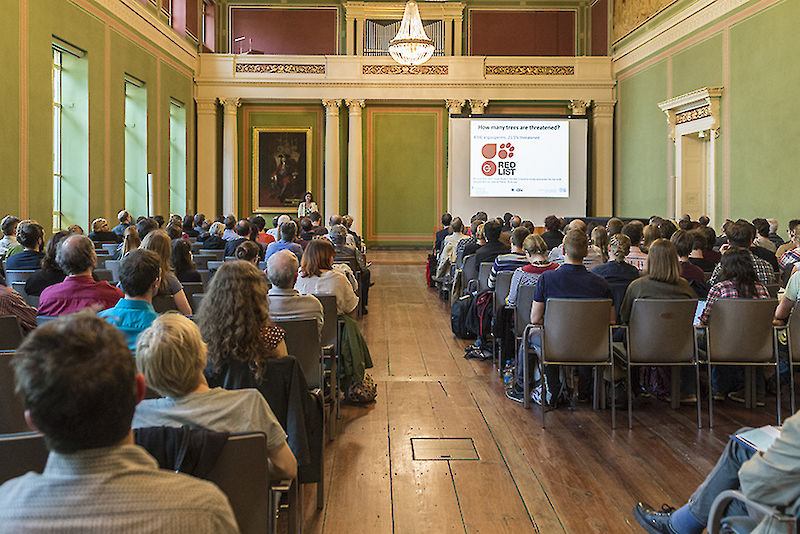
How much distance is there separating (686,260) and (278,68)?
1295cm

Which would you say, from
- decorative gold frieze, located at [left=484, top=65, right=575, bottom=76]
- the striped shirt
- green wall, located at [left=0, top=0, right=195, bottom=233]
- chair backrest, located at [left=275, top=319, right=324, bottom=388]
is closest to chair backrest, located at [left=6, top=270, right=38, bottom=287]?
chair backrest, located at [left=275, top=319, right=324, bottom=388]

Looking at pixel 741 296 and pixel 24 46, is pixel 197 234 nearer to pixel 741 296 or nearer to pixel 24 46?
pixel 24 46

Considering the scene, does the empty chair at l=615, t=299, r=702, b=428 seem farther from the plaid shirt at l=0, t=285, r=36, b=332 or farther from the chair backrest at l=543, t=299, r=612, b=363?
the plaid shirt at l=0, t=285, r=36, b=332

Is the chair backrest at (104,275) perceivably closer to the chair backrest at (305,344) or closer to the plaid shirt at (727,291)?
the chair backrest at (305,344)

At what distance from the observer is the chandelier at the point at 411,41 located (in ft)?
43.4

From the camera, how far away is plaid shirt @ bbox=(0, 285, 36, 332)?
3740 millimetres

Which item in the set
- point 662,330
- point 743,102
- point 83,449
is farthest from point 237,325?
point 743,102

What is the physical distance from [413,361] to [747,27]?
7868 millimetres

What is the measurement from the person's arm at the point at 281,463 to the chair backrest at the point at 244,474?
217 millimetres

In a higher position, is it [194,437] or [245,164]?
[245,164]

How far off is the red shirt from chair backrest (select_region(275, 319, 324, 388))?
96cm

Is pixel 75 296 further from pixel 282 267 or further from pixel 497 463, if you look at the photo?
pixel 497 463

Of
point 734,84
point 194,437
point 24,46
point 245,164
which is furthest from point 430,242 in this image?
point 194,437

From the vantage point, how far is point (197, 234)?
33.3ft
